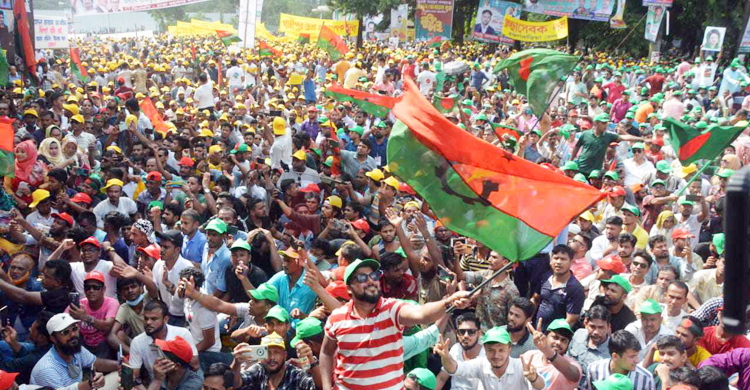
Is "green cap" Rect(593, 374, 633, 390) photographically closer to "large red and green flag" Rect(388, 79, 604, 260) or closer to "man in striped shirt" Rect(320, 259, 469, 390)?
"large red and green flag" Rect(388, 79, 604, 260)

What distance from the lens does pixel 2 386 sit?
4574mm

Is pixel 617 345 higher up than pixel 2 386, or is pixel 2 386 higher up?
pixel 617 345

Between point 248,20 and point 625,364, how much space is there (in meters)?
18.4

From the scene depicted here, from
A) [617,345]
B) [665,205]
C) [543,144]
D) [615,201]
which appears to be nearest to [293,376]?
[617,345]

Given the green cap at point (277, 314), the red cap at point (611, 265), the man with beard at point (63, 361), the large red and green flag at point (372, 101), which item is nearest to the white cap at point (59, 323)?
the man with beard at point (63, 361)

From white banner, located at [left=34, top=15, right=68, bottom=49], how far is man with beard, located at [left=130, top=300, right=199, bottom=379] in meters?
13.2

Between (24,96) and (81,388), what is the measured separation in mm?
10325

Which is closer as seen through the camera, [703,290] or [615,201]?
[703,290]

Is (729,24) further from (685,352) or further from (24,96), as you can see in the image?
(685,352)

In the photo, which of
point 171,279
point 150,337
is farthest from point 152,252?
point 150,337

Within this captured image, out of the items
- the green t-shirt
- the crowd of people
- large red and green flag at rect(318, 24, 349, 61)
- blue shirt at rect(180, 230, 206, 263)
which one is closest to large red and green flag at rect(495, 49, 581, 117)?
the crowd of people

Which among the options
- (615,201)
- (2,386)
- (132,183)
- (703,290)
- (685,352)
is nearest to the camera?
(2,386)

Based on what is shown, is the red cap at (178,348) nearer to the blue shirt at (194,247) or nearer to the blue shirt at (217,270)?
the blue shirt at (217,270)

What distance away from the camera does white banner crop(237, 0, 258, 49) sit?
21219 millimetres
